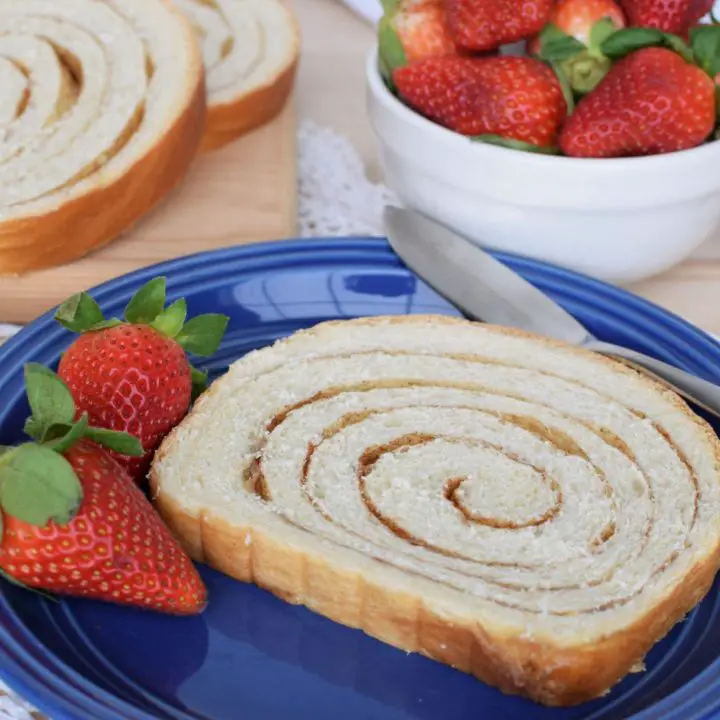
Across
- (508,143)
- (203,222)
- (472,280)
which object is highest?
(508,143)

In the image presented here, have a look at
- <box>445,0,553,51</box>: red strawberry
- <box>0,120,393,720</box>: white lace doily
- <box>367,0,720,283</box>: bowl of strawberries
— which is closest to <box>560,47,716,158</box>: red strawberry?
<box>367,0,720,283</box>: bowl of strawberries

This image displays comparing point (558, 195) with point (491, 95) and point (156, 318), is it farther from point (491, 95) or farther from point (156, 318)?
point (156, 318)

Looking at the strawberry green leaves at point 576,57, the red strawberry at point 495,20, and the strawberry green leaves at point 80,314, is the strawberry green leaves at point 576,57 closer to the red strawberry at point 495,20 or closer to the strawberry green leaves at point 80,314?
the red strawberry at point 495,20

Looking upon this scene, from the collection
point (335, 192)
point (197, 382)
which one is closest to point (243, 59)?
point (335, 192)

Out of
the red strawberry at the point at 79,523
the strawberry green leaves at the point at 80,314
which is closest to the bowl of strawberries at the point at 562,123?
the strawberry green leaves at the point at 80,314

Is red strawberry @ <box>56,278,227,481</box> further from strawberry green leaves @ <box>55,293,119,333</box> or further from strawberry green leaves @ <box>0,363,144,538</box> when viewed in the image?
strawberry green leaves @ <box>0,363,144,538</box>

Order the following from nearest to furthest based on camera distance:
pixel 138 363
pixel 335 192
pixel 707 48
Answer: pixel 138 363
pixel 707 48
pixel 335 192

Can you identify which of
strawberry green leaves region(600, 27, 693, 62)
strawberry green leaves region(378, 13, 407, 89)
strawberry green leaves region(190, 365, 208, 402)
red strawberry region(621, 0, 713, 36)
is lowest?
strawberry green leaves region(190, 365, 208, 402)
